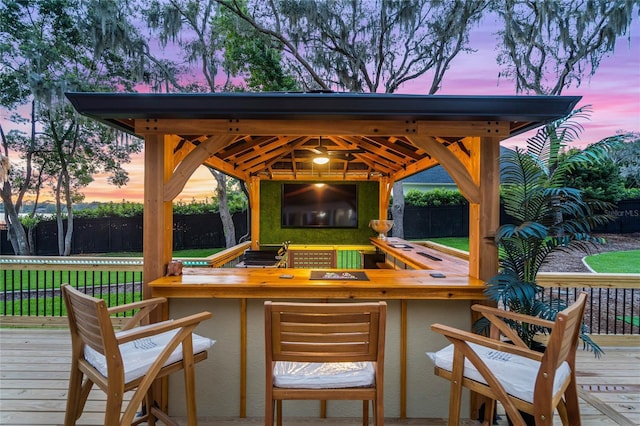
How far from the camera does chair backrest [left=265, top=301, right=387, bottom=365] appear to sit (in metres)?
1.68

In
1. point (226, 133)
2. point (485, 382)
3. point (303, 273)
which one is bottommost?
point (485, 382)

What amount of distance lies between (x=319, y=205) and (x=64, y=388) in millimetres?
5601

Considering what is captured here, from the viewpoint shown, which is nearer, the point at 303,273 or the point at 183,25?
the point at 303,273

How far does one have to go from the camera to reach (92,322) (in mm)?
1742

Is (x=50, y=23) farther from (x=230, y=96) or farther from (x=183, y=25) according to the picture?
(x=230, y=96)

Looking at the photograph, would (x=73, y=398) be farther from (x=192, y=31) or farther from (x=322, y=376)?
(x=192, y=31)

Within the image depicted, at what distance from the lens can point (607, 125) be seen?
34.8 feet

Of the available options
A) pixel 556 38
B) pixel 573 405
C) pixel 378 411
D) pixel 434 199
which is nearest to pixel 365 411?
pixel 378 411

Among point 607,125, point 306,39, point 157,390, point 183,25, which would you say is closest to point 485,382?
point 157,390

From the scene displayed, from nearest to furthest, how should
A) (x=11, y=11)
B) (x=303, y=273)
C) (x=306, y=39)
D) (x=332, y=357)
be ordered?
(x=332, y=357) < (x=303, y=273) < (x=11, y=11) < (x=306, y=39)

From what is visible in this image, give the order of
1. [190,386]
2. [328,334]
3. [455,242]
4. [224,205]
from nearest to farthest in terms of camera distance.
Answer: [328,334], [190,386], [224,205], [455,242]

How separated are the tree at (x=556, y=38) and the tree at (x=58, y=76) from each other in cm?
1083

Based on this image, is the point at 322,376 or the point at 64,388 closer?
the point at 322,376

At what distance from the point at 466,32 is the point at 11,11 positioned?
12.0 meters
